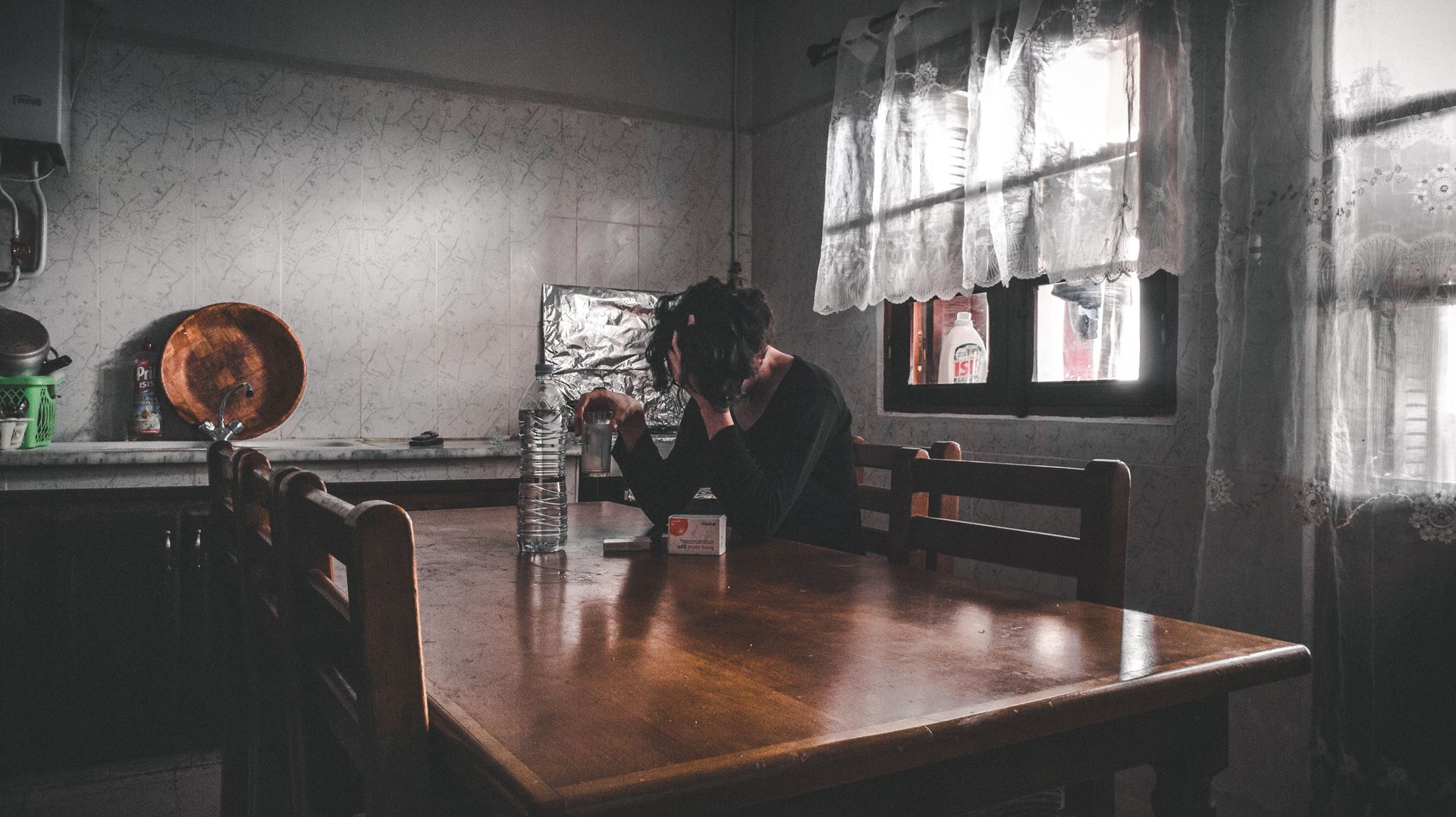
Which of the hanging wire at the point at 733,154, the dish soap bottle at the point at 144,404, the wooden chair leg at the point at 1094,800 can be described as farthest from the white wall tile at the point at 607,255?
the wooden chair leg at the point at 1094,800

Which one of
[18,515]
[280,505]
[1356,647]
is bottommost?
[1356,647]

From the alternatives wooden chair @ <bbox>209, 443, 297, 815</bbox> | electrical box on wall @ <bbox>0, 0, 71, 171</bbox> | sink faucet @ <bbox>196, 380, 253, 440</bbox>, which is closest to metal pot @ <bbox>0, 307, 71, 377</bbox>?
sink faucet @ <bbox>196, 380, 253, 440</bbox>

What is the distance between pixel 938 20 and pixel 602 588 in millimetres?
2410

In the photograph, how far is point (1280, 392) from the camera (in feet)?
6.25

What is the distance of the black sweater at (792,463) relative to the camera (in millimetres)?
1678

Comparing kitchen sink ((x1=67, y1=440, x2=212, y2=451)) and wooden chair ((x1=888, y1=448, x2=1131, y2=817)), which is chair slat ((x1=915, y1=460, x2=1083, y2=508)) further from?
kitchen sink ((x1=67, y1=440, x2=212, y2=451))

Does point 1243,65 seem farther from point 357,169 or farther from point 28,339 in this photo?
point 28,339

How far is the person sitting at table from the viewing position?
1.59m

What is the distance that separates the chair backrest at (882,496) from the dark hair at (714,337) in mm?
328

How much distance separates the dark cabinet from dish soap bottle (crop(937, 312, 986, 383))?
2.28 m

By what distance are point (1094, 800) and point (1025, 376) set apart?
1.66 meters

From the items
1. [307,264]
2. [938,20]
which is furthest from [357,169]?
[938,20]

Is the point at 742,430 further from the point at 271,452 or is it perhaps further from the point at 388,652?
the point at 271,452

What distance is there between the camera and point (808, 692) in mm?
802
